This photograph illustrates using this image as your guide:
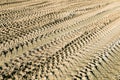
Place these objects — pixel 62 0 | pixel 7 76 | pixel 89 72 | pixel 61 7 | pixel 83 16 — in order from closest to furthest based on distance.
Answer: pixel 7 76
pixel 89 72
pixel 83 16
pixel 61 7
pixel 62 0

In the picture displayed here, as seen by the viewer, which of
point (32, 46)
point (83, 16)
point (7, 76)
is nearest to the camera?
point (7, 76)

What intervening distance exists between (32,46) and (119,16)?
198 inches

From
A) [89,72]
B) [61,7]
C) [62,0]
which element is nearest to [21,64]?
[89,72]

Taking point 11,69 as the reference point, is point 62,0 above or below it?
above

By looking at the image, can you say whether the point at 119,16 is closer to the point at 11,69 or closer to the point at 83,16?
the point at 83,16

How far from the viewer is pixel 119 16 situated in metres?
9.35

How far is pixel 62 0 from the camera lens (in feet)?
38.8

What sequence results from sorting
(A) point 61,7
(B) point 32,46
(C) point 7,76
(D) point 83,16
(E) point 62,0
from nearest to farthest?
(C) point 7,76
(B) point 32,46
(D) point 83,16
(A) point 61,7
(E) point 62,0

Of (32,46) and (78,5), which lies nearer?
(32,46)

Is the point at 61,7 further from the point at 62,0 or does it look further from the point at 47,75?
the point at 47,75

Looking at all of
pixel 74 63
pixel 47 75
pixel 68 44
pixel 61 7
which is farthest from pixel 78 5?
pixel 47 75

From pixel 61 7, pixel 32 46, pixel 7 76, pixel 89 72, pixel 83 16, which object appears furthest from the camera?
pixel 61 7

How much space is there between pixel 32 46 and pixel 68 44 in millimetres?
1124

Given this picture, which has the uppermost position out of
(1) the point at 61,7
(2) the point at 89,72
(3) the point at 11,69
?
(1) the point at 61,7
